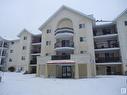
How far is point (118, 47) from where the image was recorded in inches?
1164

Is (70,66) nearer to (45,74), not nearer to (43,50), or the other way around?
(45,74)

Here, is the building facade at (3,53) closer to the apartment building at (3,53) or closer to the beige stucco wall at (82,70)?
the apartment building at (3,53)

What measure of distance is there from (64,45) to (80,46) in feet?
12.3

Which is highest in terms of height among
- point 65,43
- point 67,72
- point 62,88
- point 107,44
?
point 65,43

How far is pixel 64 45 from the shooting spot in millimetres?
30672

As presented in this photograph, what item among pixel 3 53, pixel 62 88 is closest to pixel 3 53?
pixel 3 53

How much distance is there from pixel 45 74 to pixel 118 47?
1740 cm

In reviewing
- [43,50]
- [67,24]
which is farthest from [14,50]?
[67,24]

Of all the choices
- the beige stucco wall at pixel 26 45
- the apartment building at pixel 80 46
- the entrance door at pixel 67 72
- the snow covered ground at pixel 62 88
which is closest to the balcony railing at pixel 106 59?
the apartment building at pixel 80 46

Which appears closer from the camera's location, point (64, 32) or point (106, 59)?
point (106, 59)

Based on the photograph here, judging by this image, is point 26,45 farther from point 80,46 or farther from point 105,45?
point 105,45

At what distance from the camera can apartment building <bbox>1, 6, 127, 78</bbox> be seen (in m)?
25.6

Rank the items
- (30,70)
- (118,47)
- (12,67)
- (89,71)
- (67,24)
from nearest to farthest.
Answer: (89,71), (118,47), (67,24), (30,70), (12,67)

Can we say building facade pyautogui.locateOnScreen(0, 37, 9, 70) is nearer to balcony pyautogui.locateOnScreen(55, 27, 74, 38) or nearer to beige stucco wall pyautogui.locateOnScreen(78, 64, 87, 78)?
balcony pyautogui.locateOnScreen(55, 27, 74, 38)
